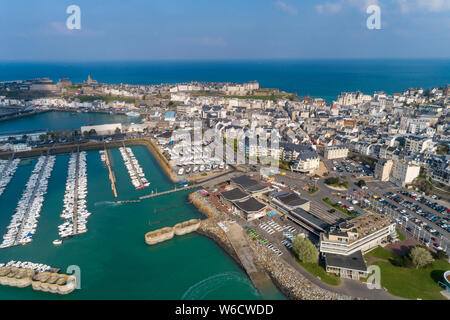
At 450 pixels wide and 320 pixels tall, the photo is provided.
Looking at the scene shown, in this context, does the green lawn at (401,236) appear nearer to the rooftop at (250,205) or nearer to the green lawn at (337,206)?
the green lawn at (337,206)

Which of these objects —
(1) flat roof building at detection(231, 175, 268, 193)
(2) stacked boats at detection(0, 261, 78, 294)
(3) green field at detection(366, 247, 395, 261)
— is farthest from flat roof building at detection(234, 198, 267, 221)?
(2) stacked boats at detection(0, 261, 78, 294)

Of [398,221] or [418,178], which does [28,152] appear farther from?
[418,178]

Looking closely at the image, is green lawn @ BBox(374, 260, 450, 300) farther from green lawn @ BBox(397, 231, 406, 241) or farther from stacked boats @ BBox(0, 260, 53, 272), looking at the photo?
stacked boats @ BBox(0, 260, 53, 272)

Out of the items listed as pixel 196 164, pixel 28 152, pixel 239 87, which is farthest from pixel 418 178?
pixel 239 87

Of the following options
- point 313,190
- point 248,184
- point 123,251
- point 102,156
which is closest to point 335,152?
point 313,190

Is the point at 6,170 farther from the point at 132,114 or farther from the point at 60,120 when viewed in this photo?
the point at 132,114

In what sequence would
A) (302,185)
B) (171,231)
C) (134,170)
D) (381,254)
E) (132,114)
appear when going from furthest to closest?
1. (132,114)
2. (134,170)
3. (302,185)
4. (171,231)
5. (381,254)
